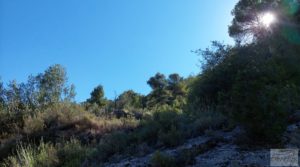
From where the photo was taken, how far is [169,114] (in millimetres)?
7848

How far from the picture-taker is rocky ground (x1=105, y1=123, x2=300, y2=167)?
4.86m

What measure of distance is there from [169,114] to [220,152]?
257cm

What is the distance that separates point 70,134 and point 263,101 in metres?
6.56

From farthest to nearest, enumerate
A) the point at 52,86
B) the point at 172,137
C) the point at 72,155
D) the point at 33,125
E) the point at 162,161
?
the point at 52,86
the point at 33,125
the point at 72,155
the point at 172,137
the point at 162,161

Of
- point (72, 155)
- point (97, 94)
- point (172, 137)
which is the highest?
point (97, 94)

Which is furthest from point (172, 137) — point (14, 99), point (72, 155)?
point (14, 99)

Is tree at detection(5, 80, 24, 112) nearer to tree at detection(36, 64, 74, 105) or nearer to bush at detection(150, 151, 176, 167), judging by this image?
tree at detection(36, 64, 74, 105)

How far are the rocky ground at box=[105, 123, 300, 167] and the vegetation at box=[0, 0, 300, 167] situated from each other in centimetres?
21

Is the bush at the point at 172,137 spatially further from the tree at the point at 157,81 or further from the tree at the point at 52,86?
the tree at the point at 157,81

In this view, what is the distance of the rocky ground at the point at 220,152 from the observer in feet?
16.0

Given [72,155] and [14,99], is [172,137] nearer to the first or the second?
[72,155]

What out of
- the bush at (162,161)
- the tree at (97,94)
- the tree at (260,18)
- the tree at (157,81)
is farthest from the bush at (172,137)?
the tree at (157,81)

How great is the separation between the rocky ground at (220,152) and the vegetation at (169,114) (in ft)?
0.68

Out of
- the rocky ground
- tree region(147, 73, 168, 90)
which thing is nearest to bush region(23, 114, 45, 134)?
the rocky ground
